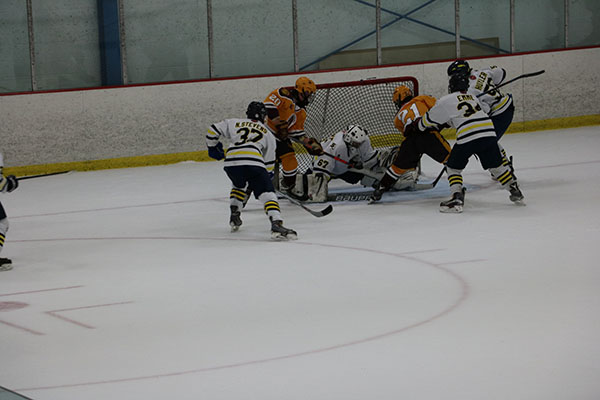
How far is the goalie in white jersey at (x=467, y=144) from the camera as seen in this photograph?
6344 mm

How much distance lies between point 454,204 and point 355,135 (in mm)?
1127

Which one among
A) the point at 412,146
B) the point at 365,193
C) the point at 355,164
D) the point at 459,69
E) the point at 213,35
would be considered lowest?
the point at 365,193

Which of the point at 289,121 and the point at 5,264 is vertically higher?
the point at 289,121

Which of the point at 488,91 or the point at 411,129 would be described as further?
the point at 488,91

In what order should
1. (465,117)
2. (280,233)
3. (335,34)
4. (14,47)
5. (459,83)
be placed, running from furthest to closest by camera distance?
(335,34), (14,47), (459,83), (465,117), (280,233)

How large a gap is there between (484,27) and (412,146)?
16.2 feet

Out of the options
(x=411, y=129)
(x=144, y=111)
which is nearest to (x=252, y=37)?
(x=144, y=111)

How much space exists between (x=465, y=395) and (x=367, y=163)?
4620 millimetres

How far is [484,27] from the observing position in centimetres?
1136

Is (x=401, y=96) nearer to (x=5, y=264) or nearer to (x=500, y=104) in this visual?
(x=500, y=104)

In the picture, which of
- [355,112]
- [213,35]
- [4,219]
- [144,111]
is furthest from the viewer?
[213,35]

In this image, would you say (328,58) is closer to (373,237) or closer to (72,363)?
(373,237)

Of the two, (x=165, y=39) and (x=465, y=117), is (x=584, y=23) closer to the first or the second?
(x=165, y=39)

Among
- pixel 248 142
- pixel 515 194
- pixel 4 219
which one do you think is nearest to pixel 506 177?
pixel 515 194
